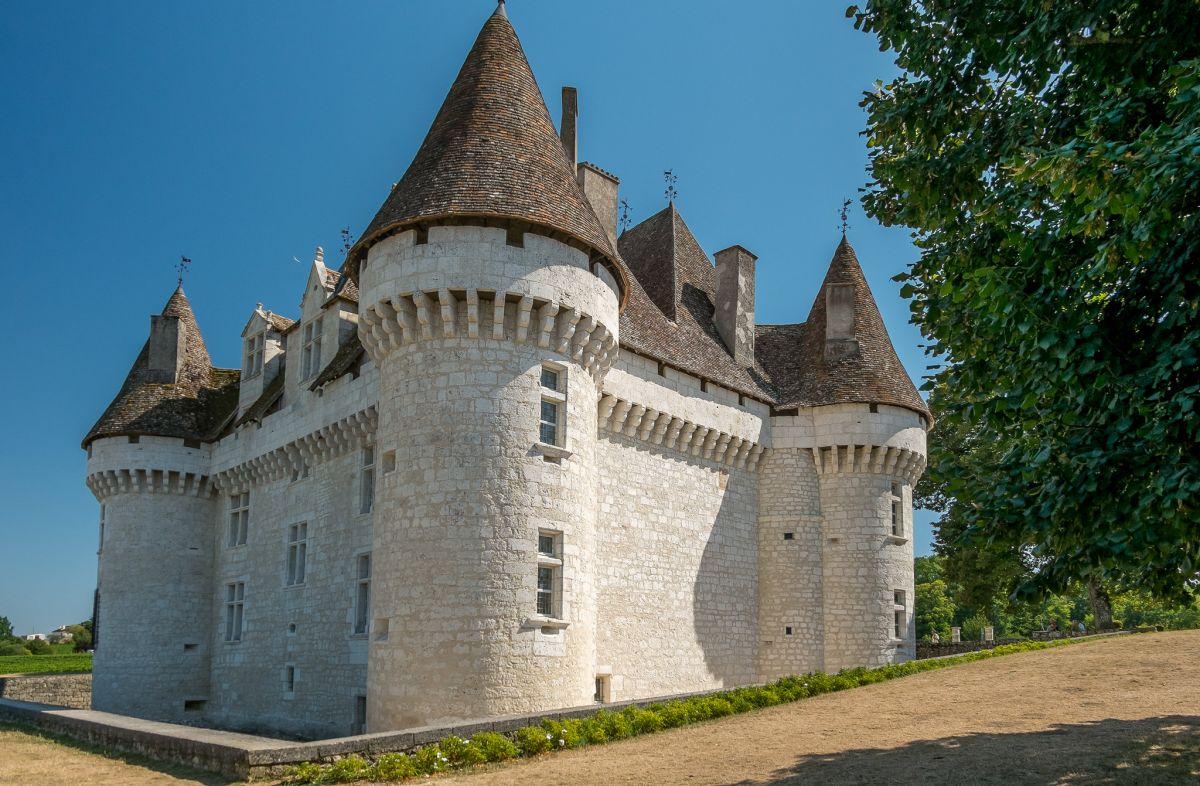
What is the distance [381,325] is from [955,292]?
32.6 ft

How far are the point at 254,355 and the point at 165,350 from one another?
106 inches

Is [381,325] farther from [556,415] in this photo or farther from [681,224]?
[681,224]

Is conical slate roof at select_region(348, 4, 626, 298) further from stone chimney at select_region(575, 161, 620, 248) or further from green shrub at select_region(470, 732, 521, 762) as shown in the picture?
green shrub at select_region(470, 732, 521, 762)

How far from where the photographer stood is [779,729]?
1370 cm

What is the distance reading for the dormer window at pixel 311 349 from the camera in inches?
899

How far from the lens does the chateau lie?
15109 mm

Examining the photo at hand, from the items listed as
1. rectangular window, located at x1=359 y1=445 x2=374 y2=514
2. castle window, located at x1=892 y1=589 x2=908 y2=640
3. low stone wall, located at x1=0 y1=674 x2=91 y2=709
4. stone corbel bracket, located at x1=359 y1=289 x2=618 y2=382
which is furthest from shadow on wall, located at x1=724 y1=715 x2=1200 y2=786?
low stone wall, located at x1=0 y1=674 x2=91 y2=709

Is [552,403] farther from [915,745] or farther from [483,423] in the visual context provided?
[915,745]

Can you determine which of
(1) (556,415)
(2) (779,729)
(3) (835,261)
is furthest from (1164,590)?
(3) (835,261)

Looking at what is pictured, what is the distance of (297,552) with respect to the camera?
72.4 feet

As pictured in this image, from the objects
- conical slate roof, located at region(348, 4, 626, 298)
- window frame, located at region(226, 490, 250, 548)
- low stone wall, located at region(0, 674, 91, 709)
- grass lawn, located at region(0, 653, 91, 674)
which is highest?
conical slate roof, located at region(348, 4, 626, 298)

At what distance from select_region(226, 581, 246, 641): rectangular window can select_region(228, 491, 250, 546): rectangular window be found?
109 cm

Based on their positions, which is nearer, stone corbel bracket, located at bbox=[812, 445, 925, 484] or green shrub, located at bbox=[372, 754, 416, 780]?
green shrub, located at bbox=[372, 754, 416, 780]

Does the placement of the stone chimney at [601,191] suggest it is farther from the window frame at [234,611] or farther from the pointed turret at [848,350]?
the window frame at [234,611]
